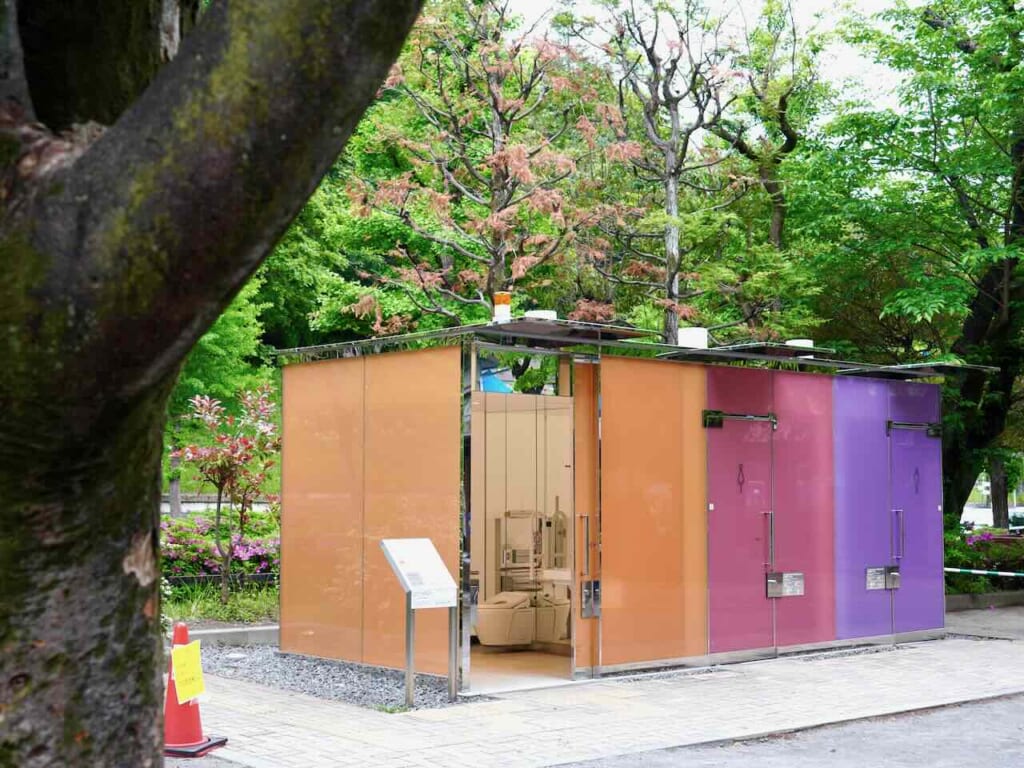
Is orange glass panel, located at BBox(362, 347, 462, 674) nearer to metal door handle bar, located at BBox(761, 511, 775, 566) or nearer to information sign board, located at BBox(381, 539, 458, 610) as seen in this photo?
information sign board, located at BBox(381, 539, 458, 610)

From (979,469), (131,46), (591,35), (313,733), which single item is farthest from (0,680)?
(979,469)

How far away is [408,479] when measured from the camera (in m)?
11.3

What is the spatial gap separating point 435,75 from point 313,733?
1299 cm

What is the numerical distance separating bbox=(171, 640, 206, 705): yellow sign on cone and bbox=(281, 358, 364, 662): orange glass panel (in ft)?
13.1

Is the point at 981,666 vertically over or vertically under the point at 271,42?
under

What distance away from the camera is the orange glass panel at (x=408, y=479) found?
426 inches

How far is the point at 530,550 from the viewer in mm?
14484

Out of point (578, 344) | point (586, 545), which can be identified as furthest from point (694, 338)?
point (586, 545)

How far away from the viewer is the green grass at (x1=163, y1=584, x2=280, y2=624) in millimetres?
14500

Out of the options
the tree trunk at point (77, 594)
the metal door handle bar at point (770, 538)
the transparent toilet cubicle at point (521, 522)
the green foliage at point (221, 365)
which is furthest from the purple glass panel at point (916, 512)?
the green foliage at point (221, 365)

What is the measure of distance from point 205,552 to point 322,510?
14.6 feet

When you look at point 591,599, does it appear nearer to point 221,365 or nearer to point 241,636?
point 241,636

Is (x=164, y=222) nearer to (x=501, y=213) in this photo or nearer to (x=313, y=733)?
(x=313, y=733)

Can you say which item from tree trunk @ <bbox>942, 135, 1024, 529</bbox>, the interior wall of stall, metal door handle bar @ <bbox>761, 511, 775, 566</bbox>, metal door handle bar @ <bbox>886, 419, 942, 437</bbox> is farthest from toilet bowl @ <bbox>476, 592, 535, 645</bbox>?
tree trunk @ <bbox>942, 135, 1024, 529</bbox>
